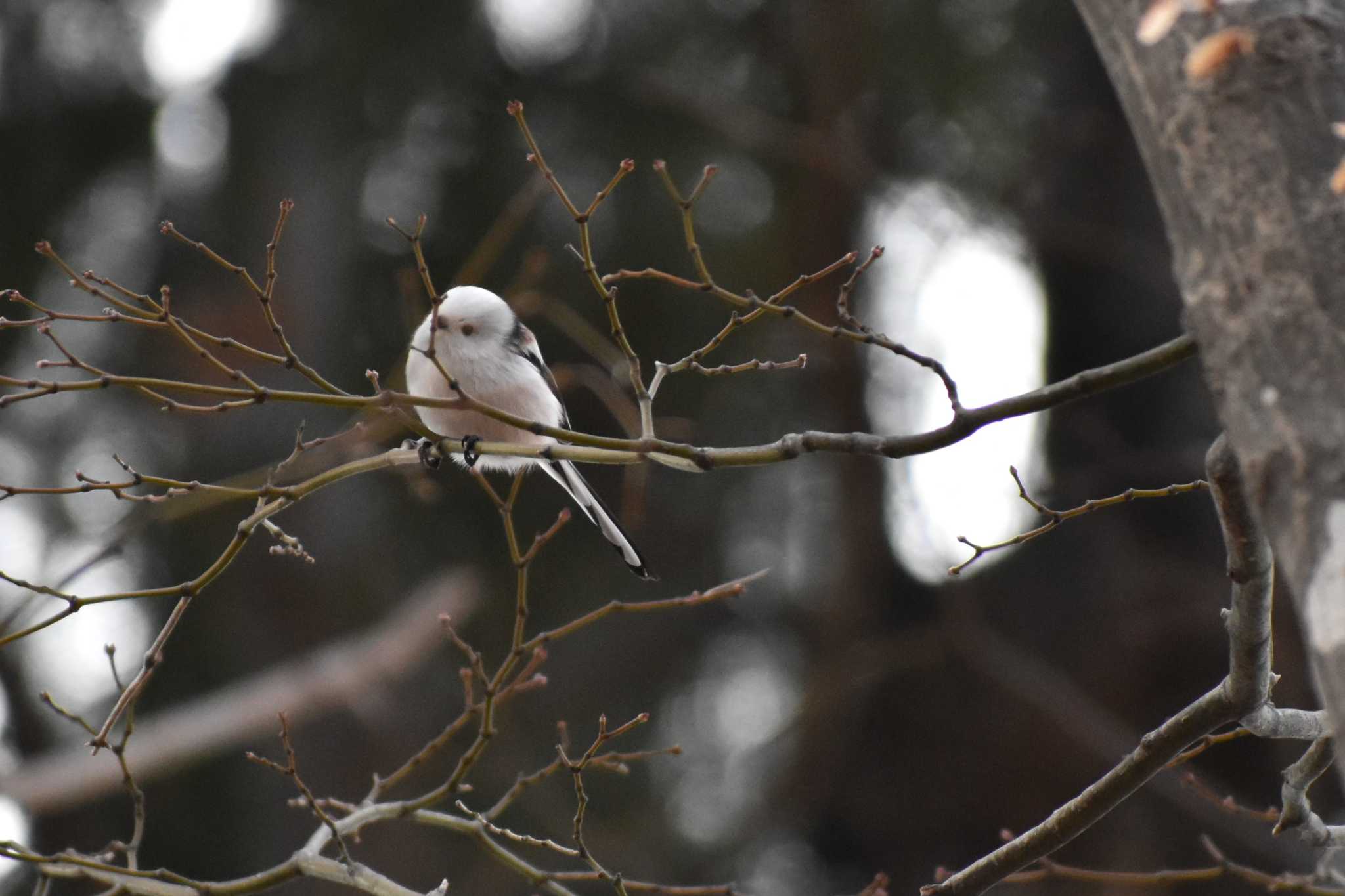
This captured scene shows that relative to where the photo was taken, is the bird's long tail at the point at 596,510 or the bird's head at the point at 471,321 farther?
the bird's head at the point at 471,321

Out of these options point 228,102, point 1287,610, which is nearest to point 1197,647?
point 1287,610

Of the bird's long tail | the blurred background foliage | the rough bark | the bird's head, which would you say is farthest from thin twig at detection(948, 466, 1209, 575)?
the blurred background foliage

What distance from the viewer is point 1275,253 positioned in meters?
1.04

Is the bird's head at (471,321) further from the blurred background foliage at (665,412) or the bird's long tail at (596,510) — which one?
the blurred background foliage at (665,412)

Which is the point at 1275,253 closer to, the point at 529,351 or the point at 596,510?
the point at 596,510

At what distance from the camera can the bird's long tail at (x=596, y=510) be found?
2.77 meters

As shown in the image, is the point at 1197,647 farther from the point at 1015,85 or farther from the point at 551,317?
the point at 551,317

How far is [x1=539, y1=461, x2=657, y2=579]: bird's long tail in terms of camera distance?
9.07ft

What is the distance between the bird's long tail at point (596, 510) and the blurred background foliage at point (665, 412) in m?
2.18

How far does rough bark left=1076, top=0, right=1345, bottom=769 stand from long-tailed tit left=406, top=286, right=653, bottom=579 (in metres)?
1.71

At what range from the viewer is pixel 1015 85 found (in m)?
5.71

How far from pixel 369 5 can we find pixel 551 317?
12.7ft

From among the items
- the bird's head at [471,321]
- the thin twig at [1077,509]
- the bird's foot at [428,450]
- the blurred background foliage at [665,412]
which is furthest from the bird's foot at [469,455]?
the blurred background foliage at [665,412]

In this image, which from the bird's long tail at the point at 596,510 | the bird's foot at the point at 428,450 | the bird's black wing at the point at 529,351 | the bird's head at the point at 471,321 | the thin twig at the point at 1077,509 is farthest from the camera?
the bird's black wing at the point at 529,351
